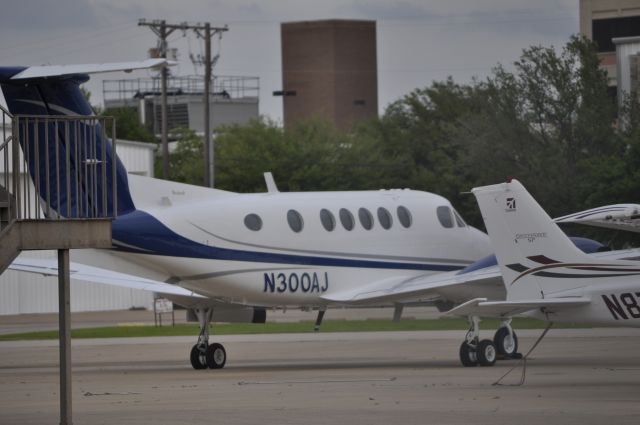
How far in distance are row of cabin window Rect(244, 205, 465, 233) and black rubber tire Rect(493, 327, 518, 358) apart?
2698 mm

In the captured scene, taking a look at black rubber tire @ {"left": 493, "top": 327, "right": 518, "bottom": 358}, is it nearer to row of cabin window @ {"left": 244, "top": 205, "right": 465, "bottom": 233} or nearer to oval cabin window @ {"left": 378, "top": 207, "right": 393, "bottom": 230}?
row of cabin window @ {"left": 244, "top": 205, "right": 465, "bottom": 233}

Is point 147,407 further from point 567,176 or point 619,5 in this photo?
point 619,5

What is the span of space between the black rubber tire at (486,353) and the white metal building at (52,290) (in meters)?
28.5

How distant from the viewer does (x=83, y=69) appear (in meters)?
13.9

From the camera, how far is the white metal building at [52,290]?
4888 cm

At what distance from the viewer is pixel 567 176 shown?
40.8 meters

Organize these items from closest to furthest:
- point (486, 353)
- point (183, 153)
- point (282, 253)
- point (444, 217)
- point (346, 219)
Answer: point (486, 353) → point (282, 253) → point (346, 219) → point (444, 217) → point (183, 153)

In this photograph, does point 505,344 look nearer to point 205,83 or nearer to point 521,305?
point 521,305

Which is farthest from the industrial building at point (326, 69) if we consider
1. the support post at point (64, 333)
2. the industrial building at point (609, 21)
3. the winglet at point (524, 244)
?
the support post at point (64, 333)

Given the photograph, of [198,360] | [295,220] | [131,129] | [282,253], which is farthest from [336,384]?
[131,129]

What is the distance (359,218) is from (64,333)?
33.7 feet

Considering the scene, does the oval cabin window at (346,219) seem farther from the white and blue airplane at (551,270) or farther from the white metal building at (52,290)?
the white metal building at (52,290)

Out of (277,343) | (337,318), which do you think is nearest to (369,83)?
(337,318)

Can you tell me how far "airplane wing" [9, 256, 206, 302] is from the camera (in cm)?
2209
